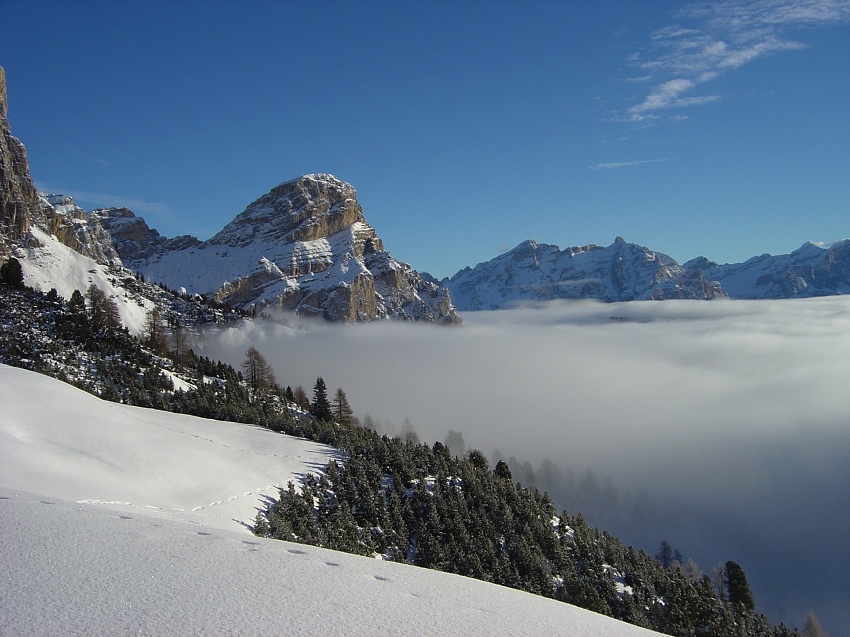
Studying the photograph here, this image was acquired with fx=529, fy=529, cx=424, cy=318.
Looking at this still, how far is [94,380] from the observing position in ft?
172

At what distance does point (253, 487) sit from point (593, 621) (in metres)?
29.0

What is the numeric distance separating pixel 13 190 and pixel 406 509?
10061 centimetres

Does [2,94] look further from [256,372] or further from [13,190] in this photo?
[256,372]

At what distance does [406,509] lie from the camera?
40.9 metres

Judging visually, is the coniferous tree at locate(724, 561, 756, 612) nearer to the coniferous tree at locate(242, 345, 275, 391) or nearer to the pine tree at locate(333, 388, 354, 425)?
the pine tree at locate(333, 388, 354, 425)

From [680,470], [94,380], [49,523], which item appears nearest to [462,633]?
[49,523]

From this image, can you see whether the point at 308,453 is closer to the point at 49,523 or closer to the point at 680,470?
the point at 49,523

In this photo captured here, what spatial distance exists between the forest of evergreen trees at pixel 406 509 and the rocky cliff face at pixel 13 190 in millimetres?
37593

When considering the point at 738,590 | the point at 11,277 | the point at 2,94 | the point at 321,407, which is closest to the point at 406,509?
the point at 321,407

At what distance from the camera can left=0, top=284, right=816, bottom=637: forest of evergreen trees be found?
34.9m

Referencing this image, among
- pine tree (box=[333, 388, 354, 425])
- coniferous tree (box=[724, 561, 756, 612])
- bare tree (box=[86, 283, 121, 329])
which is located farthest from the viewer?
pine tree (box=[333, 388, 354, 425])

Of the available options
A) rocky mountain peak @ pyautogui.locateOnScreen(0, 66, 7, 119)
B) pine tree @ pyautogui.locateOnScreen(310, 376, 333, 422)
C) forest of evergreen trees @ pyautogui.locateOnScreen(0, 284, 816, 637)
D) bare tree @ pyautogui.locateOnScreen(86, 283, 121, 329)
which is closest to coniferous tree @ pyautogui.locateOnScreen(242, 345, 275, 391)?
forest of evergreen trees @ pyautogui.locateOnScreen(0, 284, 816, 637)

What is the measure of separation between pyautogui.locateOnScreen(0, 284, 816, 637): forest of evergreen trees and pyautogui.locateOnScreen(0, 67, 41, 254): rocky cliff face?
123 ft

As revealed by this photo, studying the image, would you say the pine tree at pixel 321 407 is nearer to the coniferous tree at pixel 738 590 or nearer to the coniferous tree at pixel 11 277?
the coniferous tree at pixel 11 277
